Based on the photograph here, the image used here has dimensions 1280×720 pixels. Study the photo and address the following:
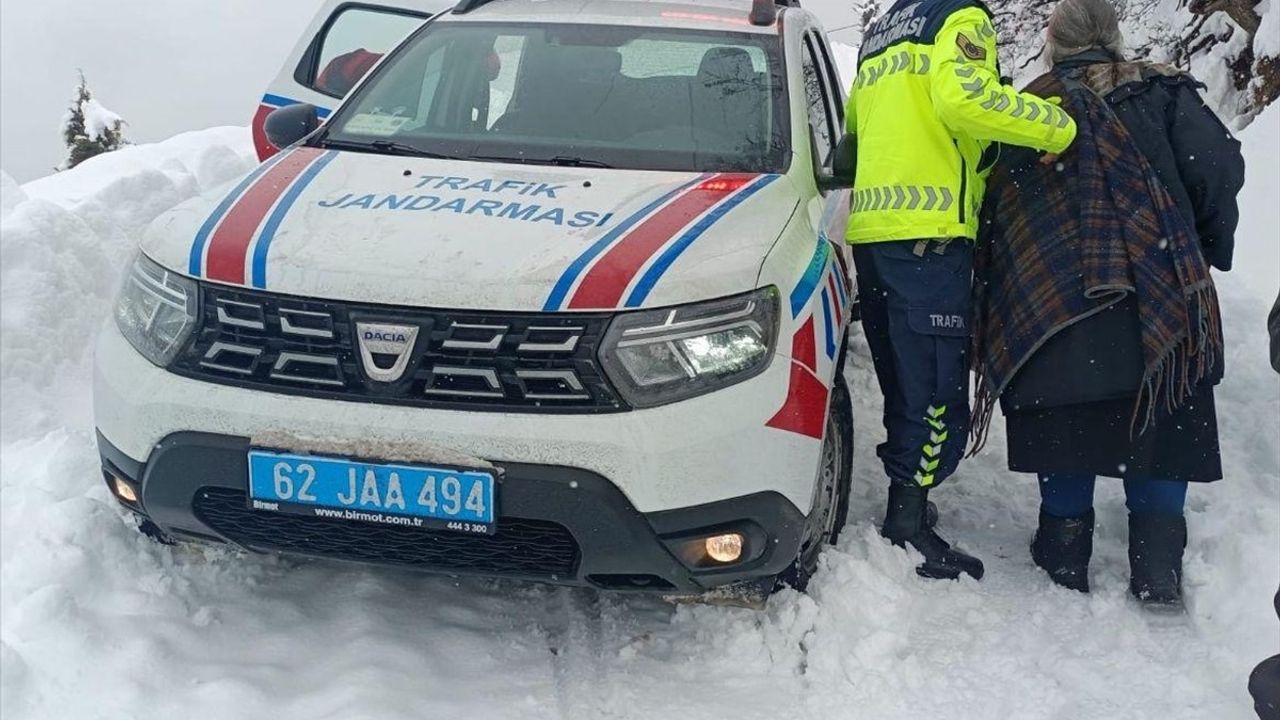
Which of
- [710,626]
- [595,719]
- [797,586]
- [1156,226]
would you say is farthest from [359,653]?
[1156,226]

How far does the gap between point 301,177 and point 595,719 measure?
1759mm

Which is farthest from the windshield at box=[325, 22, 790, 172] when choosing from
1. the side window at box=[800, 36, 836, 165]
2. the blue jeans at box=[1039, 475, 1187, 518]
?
the blue jeans at box=[1039, 475, 1187, 518]

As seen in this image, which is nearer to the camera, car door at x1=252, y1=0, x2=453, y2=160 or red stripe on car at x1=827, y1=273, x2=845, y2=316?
red stripe on car at x1=827, y1=273, x2=845, y2=316

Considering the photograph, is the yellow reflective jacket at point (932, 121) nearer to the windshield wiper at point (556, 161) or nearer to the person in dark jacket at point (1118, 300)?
the person in dark jacket at point (1118, 300)

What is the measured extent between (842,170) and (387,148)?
148 cm

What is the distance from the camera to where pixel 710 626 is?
11.1 ft

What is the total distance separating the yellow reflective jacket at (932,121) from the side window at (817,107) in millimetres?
300

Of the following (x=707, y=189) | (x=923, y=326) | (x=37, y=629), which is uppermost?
(x=707, y=189)

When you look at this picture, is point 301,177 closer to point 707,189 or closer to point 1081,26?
point 707,189

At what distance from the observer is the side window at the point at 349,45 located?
618 centimetres

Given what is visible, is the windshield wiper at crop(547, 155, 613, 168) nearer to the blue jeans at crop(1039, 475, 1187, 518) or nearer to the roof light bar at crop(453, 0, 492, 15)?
the roof light bar at crop(453, 0, 492, 15)

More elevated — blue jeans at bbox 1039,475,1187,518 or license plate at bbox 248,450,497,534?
license plate at bbox 248,450,497,534

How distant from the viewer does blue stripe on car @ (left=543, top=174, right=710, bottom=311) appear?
2.76 m

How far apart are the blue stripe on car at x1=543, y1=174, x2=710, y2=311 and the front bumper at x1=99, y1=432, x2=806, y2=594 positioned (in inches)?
15.6
